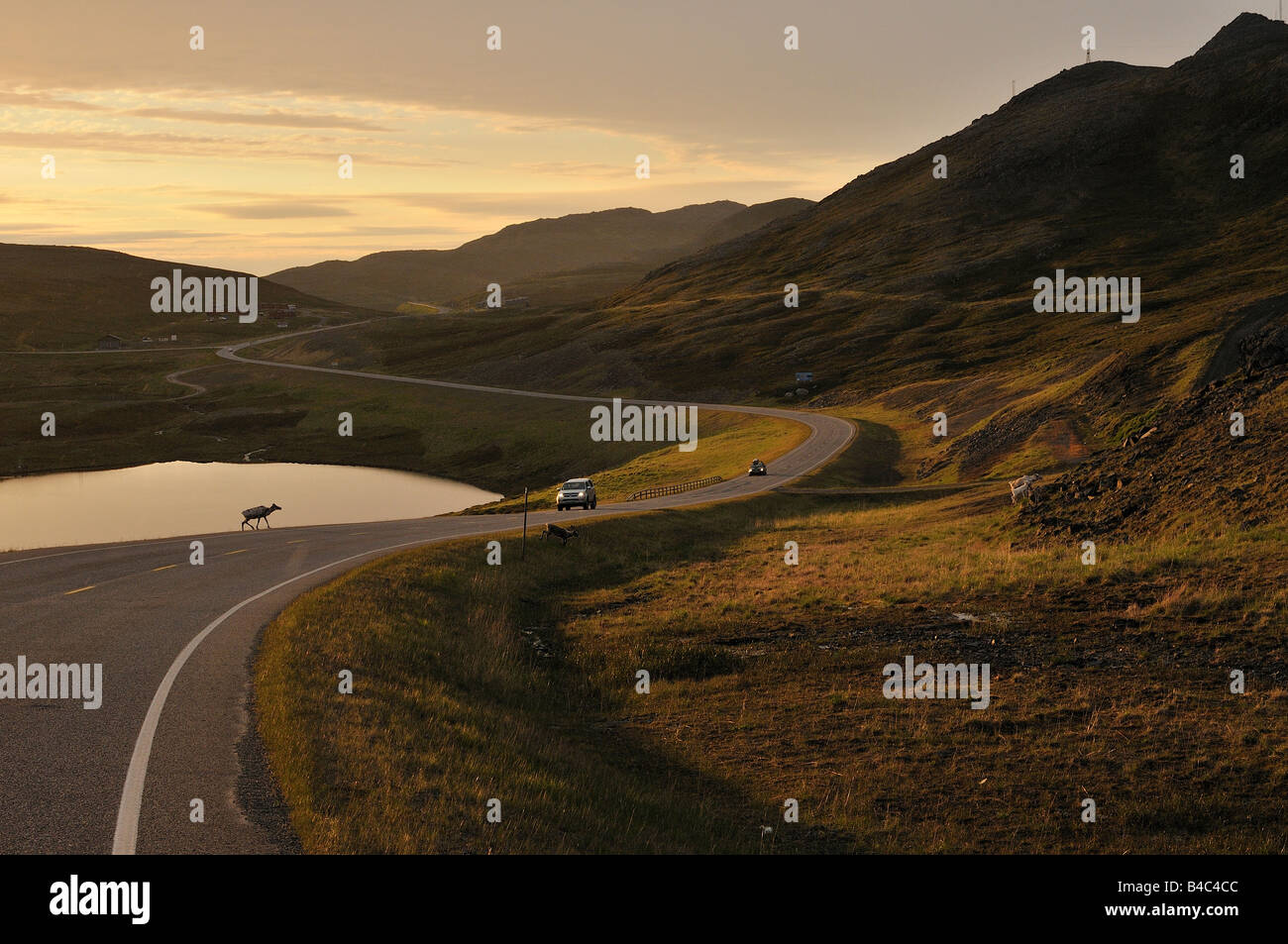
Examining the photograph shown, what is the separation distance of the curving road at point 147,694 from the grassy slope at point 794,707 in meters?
0.76

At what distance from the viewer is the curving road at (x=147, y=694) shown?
11.3 m

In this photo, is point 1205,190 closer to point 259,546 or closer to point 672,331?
point 672,331

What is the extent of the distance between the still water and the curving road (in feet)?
111

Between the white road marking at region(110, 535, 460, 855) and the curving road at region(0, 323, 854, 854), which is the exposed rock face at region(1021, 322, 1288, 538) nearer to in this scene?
the curving road at region(0, 323, 854, 854)

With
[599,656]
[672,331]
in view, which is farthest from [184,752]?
[672,331]

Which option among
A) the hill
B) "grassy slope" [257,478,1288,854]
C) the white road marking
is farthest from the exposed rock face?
the white road marking

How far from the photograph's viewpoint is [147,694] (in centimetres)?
1666

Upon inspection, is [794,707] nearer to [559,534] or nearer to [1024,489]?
[559,534]

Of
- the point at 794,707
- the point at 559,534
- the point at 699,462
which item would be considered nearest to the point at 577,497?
the point at 559,534

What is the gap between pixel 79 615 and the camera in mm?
22938

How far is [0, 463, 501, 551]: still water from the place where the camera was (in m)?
73.4

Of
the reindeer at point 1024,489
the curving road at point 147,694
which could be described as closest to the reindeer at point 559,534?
the curving road at point 147,694
